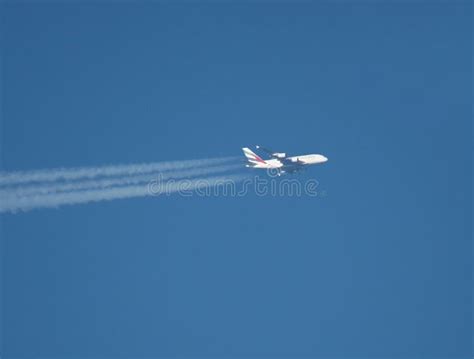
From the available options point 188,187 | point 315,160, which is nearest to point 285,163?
point 315,160

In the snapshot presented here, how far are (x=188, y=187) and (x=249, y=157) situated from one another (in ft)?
23.0

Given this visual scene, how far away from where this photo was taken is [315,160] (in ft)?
242

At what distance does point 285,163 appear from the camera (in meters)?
71.6

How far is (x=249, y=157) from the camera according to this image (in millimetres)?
74625

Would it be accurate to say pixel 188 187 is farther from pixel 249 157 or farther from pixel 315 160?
pixel 315 160

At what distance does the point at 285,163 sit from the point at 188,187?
1039cm

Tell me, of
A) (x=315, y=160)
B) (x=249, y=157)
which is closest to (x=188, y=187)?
(x=249, y=157)

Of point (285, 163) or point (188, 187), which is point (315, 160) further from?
point (188, 187)

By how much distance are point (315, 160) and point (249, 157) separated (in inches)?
268

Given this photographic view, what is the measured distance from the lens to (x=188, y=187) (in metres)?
74.1

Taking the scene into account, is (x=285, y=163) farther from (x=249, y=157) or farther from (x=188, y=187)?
(x=188, y=187)

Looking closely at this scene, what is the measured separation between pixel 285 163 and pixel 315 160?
3.91 meters
